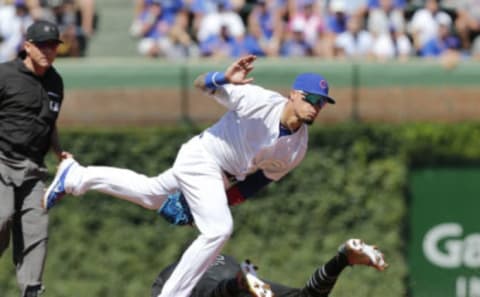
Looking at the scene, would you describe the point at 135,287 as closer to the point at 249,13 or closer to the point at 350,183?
the point at 350,183

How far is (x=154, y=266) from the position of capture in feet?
53.2

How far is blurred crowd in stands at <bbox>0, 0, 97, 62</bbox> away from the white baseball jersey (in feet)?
23.5

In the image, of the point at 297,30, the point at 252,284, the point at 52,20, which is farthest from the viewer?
the point at 52,20

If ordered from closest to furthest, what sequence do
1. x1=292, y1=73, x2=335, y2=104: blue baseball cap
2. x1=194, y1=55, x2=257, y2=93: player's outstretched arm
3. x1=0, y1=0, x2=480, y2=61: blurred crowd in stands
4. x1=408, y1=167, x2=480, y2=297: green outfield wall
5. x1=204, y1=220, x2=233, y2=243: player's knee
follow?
x1=194, y1=55, x2=257, y2=93: player's outstretched arm → x1=204, y1=220, x2=233, y2=243: player's knee → x1=292, y1=73, x2=335, y2=104: blue baseball cap → x1=408, y1=167, x2=480, y2=297: green outfield wall → x1=0, y1=0, x2=480, y2=61: blurred crowd in stands

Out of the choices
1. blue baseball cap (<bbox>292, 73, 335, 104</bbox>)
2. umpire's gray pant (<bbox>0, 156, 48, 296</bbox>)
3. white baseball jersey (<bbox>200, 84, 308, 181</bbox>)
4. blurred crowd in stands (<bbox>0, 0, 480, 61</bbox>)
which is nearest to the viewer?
blue baseball cap (<bbox>292, 73, 335, 104</bbox>)

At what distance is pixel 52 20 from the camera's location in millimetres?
17078

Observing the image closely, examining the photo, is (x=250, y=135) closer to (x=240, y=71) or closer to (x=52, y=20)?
(x=240, y=71)

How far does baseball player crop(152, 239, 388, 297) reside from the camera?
9.92 metres

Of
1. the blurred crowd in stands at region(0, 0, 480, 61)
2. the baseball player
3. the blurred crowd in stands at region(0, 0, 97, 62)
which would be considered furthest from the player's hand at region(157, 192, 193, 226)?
the blurred crowd in stands at region(0, 0, 97, 62)

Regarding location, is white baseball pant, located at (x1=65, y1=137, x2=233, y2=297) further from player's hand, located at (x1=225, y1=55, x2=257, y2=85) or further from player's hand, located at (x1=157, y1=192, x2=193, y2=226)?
player's hand, located at (x1=225, y1=55, x2=257, y2=85)

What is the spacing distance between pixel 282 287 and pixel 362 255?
2.68 feet

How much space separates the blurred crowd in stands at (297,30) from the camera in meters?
17.0

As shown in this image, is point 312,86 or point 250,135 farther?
point 250,135

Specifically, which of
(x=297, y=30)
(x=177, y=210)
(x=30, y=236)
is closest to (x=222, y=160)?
(x=177, y=210)
